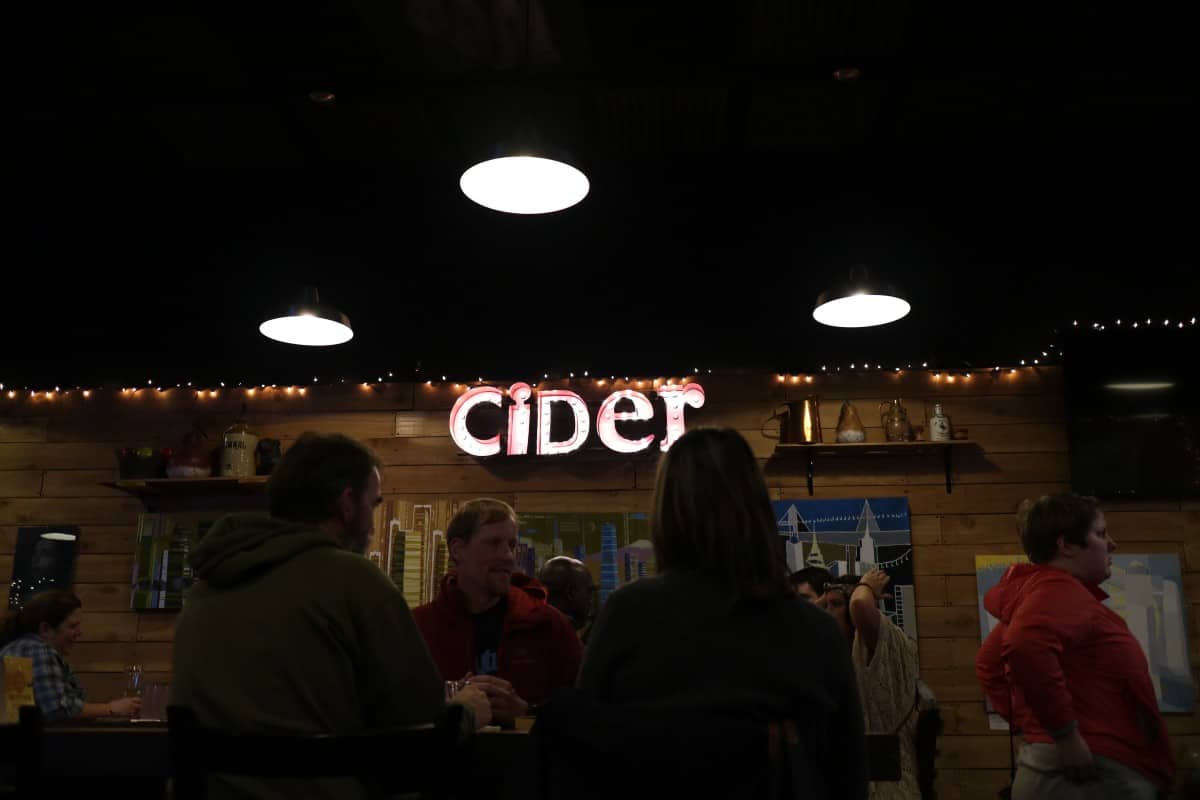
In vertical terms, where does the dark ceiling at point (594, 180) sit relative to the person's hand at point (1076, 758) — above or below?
above

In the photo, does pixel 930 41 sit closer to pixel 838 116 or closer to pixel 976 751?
pixel 838 116

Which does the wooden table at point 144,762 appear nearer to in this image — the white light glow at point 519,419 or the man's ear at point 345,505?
the man's ear at point 345,505

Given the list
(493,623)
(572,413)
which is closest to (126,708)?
(493,623)

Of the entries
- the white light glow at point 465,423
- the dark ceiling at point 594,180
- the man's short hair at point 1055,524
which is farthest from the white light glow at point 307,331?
the man's short hair at point 1055,524

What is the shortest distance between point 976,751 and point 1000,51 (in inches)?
158

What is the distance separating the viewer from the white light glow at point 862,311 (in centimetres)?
500

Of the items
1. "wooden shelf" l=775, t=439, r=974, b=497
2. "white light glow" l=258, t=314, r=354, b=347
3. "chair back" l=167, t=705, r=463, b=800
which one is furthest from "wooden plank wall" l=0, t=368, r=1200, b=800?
"chair back" l=167, t=705, r=463, b=800

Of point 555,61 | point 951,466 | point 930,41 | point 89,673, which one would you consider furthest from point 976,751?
point 89,673

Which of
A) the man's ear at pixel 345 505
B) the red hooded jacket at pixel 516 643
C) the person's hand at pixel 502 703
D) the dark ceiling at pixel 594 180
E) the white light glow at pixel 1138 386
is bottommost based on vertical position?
the person's hand at pixel 502 703

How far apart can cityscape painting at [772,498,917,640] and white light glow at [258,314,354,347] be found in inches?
110

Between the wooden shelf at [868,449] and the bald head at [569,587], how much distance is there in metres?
Answer: 2.05

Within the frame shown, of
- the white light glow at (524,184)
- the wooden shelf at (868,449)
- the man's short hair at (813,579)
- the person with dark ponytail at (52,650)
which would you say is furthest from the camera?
the wooden shelf at (868,449)

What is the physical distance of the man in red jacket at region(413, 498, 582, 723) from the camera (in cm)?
335

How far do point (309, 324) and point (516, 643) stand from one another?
275 centimetres
